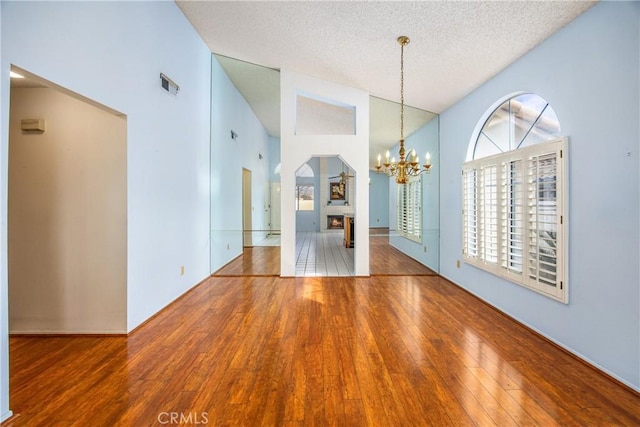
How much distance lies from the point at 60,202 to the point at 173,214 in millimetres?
1099

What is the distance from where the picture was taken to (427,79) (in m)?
3.91

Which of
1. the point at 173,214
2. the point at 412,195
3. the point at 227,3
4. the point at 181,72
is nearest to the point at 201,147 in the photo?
the point at 181,72

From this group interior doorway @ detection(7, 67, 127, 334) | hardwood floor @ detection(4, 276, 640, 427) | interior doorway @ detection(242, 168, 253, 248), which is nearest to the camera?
hardwood floor @ detection(4, 276, 640, 427)

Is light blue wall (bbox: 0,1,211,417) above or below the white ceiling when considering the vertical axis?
below

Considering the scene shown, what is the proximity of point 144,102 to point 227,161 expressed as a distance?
2.74 meters

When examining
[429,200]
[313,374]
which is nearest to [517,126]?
[429,200]

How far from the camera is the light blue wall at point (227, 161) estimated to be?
199 inches

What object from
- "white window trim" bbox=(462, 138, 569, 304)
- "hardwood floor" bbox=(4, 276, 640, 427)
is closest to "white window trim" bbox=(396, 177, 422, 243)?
"white window trim" bbox=(462, 138, 569, 304)

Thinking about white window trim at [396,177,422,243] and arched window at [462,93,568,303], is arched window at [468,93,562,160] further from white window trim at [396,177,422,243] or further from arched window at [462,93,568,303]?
white window trim at [396,177,422,243]

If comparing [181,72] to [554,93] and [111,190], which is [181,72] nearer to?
[111,190]

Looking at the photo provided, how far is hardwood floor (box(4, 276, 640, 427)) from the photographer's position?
1688mm

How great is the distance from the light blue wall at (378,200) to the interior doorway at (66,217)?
10.6 meters

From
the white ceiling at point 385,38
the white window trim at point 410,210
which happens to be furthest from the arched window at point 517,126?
the white window trim at point 410,210

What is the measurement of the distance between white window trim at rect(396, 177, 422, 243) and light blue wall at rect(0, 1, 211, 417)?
3.99 m
